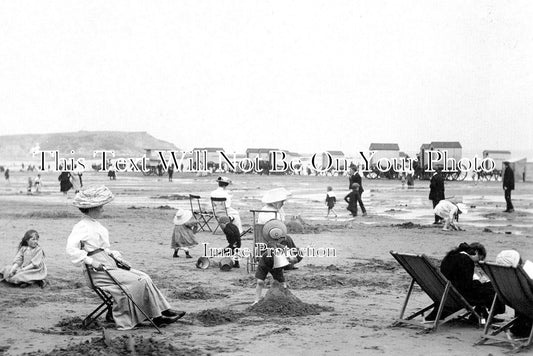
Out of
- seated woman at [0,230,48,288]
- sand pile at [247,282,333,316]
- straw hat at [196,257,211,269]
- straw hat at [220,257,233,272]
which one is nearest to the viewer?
sand pile at [247,282,333,316]

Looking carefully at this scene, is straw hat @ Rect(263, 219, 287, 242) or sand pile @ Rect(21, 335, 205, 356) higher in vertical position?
straw hat @ Rect(263, 219, 287, 242)

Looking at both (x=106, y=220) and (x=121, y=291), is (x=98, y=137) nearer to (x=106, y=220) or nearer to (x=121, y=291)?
(x=106, y=220)

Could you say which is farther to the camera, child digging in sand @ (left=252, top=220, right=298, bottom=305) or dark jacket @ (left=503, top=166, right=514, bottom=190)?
dark jacket @ (left=503, top=166, right=514, bottom=190)

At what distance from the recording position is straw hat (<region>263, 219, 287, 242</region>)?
8.52m

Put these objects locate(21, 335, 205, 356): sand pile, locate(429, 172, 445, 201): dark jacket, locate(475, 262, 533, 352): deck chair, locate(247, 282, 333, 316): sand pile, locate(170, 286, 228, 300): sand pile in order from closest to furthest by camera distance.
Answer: locate(21, 335, 205, 356): sand pile < locate(475, 262, 533, 352): deck chair < locate(247, 282, 333, 316): sand pile < locate(170, 286, 228, 300): sand pile < locate(429, 172, 445, 201): dark jacket

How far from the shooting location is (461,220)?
21.0m

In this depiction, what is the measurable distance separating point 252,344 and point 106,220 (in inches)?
550

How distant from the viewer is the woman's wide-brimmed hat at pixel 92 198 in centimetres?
750

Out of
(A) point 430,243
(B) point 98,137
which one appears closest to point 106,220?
(A) point 430,243

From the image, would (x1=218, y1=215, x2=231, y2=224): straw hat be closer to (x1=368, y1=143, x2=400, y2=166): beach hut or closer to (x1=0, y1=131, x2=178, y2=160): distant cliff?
(x1=368, y1=143, x2=400, y2=166): beach hut

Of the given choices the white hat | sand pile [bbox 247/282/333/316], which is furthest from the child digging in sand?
the white hat

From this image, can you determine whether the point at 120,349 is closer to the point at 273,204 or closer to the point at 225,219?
the point at 273,204

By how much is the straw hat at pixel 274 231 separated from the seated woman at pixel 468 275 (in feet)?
6.37

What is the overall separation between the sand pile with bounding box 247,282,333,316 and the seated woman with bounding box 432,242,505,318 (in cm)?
150
